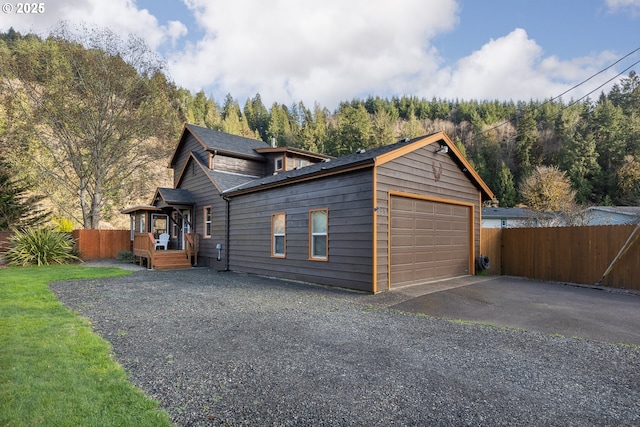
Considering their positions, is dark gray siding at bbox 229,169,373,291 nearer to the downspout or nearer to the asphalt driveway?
the downspout

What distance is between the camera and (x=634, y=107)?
1458 inches

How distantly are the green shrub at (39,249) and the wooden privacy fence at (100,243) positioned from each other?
1917 mm

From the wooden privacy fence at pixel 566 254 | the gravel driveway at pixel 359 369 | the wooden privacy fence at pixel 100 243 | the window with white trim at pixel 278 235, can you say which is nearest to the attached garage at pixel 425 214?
the wooden privacy fence at pixel 566 254

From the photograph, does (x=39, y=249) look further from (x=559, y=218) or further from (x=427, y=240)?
(x=559, y=218)

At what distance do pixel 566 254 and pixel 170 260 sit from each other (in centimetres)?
1467

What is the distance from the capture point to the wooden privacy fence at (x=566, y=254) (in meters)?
9.20

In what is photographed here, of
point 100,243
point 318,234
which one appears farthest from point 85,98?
point 318,234

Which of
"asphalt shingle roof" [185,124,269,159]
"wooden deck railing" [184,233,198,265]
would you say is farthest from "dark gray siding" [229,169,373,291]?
"asphalt shingle roof" [185,124,269,159]

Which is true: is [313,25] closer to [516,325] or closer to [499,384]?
[516,325]

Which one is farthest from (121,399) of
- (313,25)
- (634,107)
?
(634,107)

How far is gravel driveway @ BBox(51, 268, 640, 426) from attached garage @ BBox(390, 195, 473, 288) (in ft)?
8.96

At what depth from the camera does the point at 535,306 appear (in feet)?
22.7

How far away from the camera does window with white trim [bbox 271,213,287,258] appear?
10.7 metres

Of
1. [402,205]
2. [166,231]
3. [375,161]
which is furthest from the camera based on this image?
[166,231]
